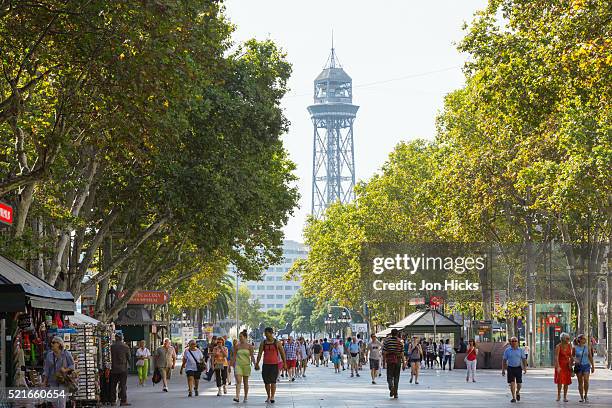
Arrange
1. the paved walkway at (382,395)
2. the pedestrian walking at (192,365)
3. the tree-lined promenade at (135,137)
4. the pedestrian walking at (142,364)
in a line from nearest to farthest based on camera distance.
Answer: the tree-lined promenade at (135,137) < the paved walkway at (382,395) < the pedestrian walking at (192,365) < the pedestrian walking at (142,364)

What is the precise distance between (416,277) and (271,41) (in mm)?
39100

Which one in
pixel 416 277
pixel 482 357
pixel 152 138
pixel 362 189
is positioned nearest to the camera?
pixel 152 138

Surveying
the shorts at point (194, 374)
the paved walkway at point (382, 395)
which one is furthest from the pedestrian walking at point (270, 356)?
the shorts at point (194, 374)

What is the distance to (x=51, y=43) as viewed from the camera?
24172mm

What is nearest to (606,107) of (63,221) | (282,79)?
(63,221)

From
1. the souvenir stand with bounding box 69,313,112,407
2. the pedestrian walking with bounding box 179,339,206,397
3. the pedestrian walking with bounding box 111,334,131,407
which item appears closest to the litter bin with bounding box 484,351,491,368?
the pedestrian walking with bounding box 179,339,206,397

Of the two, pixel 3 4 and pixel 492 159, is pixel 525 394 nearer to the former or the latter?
pixel 3 4

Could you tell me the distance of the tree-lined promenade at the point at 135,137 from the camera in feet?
70.2

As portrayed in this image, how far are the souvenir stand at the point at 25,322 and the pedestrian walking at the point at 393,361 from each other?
8.02 m

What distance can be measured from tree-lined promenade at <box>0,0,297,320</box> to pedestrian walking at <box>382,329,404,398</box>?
23.5 feet

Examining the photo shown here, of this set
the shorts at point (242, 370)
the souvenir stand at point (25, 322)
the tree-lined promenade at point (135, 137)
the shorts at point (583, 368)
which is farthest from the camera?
the shorts at point (242, 370)
